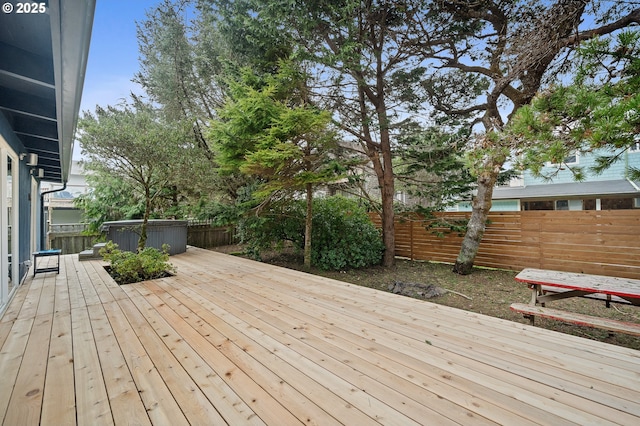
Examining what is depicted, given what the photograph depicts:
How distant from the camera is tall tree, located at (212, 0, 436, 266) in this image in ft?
16.6

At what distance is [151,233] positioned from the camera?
7047 millimetres

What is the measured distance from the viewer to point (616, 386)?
1.66 meters

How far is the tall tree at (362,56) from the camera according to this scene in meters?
5.06

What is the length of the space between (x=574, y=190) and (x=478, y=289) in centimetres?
758

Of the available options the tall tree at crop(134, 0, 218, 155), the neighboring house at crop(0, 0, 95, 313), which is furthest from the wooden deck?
the tall tree at crop(134, 0, 218, 155)

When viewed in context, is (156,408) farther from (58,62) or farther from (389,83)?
(389,83)

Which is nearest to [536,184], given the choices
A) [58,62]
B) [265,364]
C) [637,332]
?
[637,332]

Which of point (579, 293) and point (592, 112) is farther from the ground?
point (592, 112)

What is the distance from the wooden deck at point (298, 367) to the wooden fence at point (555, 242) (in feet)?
14.2

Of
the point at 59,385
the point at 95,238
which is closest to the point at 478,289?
the point at 59,385

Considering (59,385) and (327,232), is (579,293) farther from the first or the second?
(59,385)

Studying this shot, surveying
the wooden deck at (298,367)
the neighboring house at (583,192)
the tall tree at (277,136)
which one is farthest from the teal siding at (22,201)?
the neighboring house at (583,192)

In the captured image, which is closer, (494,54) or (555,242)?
(494,54)

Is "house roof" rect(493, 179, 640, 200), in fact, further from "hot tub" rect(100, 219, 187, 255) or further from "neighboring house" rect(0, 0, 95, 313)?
"neighboring house" rect(0, 0, 95, 313)
